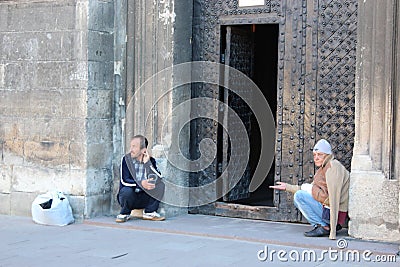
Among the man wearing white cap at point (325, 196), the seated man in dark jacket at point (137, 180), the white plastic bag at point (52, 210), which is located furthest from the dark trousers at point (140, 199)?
the man wearing white cap at point (325, 196)

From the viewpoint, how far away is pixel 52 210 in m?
8.28

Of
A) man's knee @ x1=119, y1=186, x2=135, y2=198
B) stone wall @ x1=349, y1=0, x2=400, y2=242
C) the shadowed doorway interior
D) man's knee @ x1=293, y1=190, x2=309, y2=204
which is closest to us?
stone wall @ x1=349, y1=0, x2=400, y2=242

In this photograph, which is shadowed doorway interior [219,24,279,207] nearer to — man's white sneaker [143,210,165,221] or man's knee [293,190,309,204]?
man's white sneaker [143,210,165,221]

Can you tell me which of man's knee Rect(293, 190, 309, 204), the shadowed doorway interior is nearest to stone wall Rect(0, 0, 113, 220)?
the shadowed doorway interior

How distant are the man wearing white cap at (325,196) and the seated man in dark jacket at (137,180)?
151 cm

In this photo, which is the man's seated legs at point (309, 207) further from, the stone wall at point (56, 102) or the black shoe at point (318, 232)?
the stone wall at point (56, 102)

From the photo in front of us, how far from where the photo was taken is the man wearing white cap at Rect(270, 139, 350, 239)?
7.25 metres

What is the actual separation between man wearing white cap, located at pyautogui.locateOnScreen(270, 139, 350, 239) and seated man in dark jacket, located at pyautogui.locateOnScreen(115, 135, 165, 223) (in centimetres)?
151

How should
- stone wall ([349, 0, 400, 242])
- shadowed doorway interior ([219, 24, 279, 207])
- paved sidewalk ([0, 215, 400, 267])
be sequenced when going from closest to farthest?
paved sidewalk ([0, 215, 400, 267]) → stone wall ([349, 0, 400, 242]) → shadowed doorway interior ([219, 24, 279, 207])

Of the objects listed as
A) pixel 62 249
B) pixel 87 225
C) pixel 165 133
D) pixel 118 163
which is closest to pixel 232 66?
pixel 165 133

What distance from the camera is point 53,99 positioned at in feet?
28.5

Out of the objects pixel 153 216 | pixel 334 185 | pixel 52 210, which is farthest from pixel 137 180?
pixel 334 185

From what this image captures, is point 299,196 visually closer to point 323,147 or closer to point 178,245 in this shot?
point 323,147

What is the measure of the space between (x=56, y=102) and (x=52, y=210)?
1292 mm
